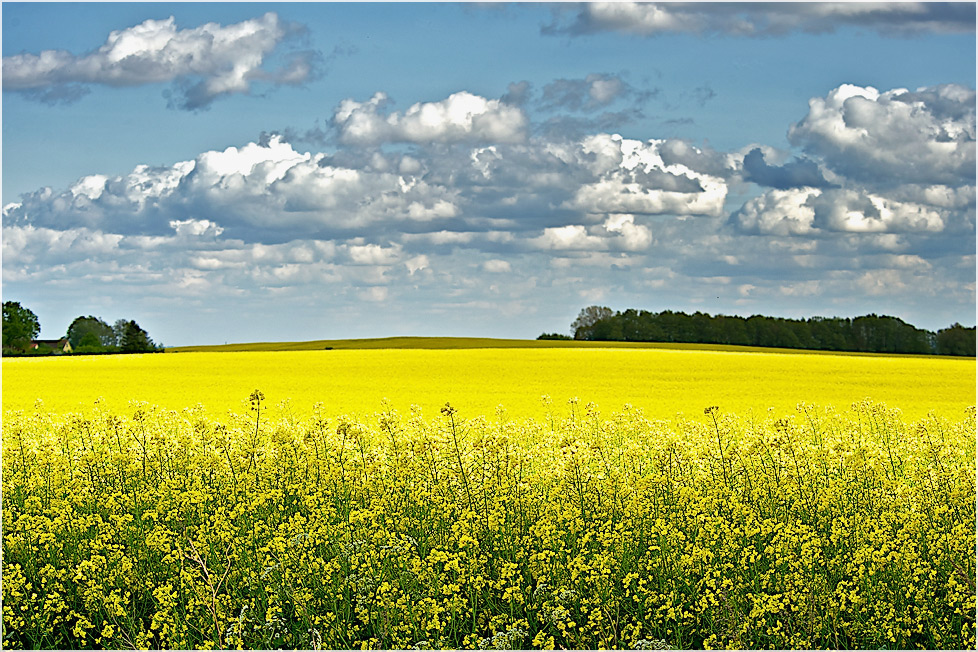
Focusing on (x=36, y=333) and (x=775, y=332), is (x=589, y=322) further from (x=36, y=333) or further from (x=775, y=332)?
(x=36, y=333)

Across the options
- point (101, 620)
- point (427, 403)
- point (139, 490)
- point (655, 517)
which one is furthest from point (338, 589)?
point (427, 403)

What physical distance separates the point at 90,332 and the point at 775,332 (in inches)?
2045

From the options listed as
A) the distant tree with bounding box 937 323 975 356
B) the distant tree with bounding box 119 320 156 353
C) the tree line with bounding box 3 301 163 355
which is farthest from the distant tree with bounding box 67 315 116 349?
the distant tree with bounding box 937 323 975 356

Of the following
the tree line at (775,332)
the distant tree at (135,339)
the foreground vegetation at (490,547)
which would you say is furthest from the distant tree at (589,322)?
the foreground vegetation at (490,547)

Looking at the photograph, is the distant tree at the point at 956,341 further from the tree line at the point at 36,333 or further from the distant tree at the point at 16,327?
the distant tree at the point at 16,327

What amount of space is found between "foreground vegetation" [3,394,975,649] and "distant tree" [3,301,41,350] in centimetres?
6533

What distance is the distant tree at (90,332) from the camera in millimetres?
71344

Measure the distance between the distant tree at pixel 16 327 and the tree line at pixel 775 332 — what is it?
132 ft

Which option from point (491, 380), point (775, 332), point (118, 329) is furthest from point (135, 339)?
point (775, 332)

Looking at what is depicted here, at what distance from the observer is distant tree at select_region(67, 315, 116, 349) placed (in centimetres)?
7134

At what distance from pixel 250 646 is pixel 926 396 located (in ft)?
94.9

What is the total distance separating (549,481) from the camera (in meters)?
10.8

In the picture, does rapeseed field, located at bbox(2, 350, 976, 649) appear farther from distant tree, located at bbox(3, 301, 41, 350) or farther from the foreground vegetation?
distant tree, located at bbox(3, 301, 41, 350)

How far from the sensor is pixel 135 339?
62125 mm
